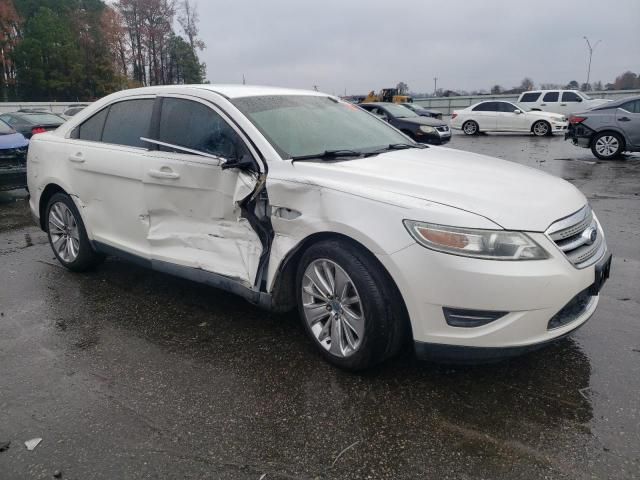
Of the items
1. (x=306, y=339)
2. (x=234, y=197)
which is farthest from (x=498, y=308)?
(x=234, y=197)

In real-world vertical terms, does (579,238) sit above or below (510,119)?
below

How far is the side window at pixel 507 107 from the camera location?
21562 mm

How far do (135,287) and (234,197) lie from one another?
1.75 m

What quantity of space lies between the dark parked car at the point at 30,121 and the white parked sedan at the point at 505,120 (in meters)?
15.8

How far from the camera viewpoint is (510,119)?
21500 millimetres

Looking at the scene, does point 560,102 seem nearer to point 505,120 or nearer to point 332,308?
point 505,120

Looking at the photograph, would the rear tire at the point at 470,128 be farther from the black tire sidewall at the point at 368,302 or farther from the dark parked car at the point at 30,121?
the black tire sidewall at the point at 368,302

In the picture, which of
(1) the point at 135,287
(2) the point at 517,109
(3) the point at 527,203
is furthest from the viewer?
(2) the point at 517,109

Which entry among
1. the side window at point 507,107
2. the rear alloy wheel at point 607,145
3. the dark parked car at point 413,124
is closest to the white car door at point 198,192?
the rear alloy wheel at point 607,145

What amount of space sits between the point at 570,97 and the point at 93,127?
23.6 metres

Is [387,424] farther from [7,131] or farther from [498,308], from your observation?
[7,131]

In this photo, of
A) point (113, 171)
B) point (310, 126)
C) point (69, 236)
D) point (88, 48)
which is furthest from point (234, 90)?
point (88, 48)

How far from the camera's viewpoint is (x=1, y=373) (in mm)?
3328

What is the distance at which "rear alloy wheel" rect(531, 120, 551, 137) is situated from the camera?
20.9 m
